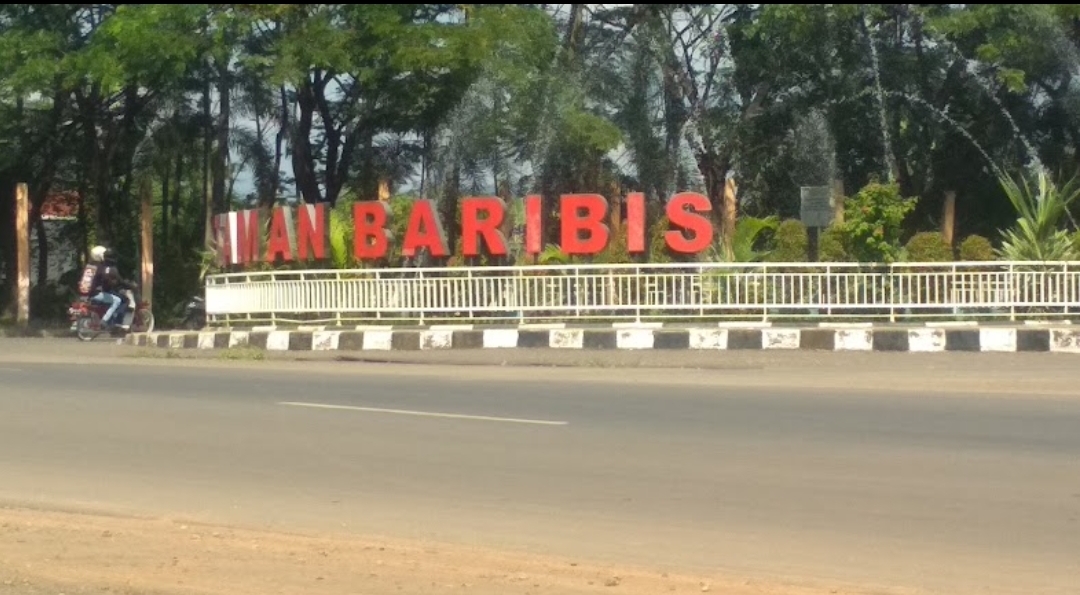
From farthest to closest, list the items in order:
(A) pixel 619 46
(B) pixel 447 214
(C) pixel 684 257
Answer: (A) pixel 619 46 → (B) pixel 447 214 → (C) pixel 684 257

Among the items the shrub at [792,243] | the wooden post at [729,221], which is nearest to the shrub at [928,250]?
the shrub at [792,243]

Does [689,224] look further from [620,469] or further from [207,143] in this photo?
[207,143]

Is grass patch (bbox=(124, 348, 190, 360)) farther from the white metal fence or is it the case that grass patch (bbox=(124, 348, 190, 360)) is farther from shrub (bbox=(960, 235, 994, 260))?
shrub (bbox=(960, 235, 994, 260))

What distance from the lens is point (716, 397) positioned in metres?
13.4

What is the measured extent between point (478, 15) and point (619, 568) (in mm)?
20574

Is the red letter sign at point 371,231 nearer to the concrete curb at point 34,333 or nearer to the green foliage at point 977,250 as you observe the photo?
the green foliage at point 977,250

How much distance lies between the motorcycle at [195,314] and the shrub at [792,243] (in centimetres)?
1256

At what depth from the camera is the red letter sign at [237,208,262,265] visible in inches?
914

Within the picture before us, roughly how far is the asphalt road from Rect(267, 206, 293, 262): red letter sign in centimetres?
774

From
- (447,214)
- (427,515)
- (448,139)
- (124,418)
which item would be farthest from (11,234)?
(427,515)

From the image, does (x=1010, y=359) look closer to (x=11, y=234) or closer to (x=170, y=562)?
(x=170, y=562)

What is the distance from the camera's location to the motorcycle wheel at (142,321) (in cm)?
2622

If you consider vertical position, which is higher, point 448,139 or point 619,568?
point 448,139

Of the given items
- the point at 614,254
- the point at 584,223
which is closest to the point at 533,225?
the point at 584,223
